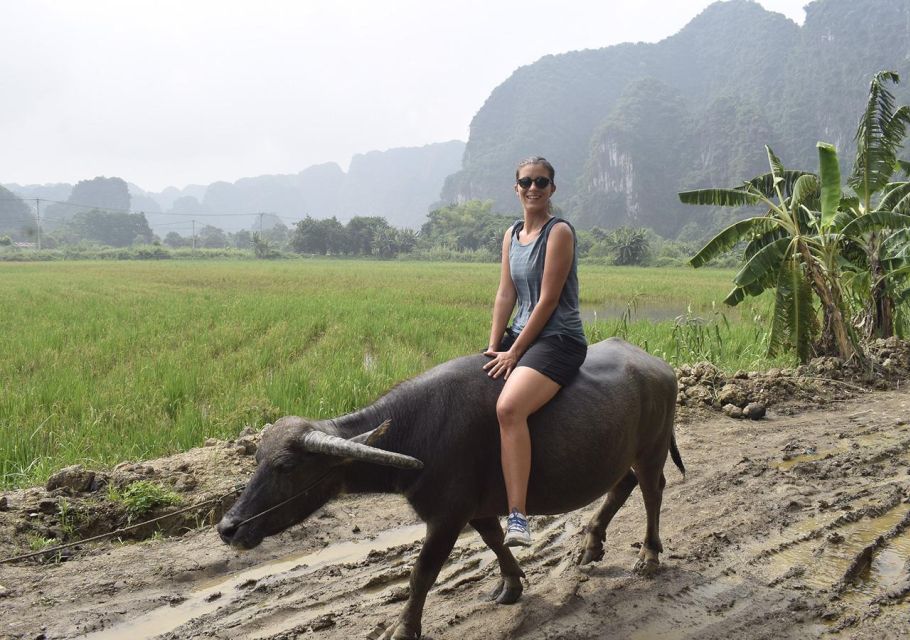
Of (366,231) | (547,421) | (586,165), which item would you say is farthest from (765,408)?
(586,165)

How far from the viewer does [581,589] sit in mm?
2840

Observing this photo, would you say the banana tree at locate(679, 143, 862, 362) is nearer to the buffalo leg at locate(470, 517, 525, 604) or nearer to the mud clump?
the mud clump

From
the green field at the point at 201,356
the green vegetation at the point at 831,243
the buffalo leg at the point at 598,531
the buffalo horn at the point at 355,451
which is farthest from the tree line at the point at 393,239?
the buffalo horn at the point at 355,451

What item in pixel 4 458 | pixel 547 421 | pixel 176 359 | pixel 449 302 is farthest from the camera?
pixel 449 302

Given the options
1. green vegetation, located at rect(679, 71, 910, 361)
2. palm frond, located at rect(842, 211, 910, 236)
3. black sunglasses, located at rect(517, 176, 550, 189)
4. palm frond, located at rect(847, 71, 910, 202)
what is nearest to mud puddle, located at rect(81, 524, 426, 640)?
black sunglasses, located at rect(517, 176, 550, 189)

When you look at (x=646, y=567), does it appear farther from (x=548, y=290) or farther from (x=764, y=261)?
(x=764, y=261)

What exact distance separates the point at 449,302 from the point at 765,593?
13.4m

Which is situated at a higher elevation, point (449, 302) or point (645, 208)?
point (645, 208)

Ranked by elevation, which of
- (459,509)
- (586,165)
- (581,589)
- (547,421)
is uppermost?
(586,165)

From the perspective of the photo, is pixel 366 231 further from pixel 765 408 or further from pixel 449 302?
pixel 765 408

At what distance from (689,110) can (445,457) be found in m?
115

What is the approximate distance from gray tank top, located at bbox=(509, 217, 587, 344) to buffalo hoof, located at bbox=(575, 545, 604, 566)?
1066 mm

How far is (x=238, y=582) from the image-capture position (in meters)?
2.98

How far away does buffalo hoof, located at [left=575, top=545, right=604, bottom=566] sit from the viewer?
307 centimetres
